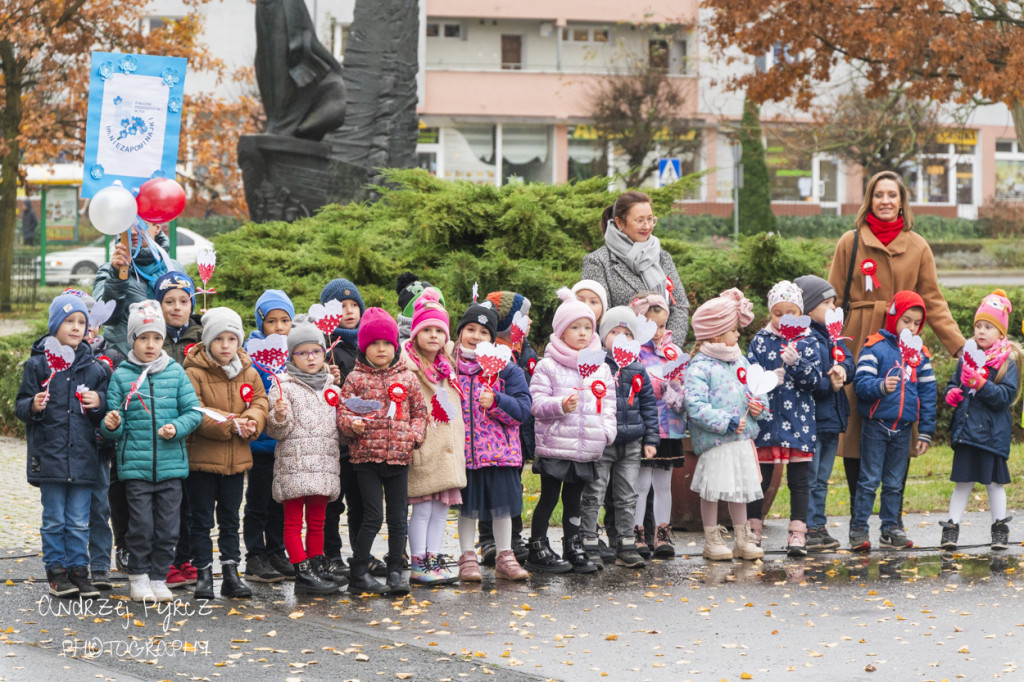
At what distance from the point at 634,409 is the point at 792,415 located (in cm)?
103

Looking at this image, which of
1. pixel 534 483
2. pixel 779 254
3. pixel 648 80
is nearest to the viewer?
pixel 534 483

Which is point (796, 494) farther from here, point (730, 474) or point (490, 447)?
point (490, 447)

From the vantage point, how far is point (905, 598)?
22.7ft

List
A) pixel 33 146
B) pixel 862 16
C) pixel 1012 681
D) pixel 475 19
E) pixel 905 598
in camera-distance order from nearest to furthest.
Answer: pixel 1012 681, pixel 905 598, pixel 862 16, pixel 33 146, pixel 475 19

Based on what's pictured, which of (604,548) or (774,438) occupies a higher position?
(774,438)

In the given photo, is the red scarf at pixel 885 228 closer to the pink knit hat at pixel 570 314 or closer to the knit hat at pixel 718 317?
the knit hat at pixel 718 317

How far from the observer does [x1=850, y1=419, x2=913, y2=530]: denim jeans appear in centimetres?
846

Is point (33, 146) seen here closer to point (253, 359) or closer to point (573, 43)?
point (253, 359)

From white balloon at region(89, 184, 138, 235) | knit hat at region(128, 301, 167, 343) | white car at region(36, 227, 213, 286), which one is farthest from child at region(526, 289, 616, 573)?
white car at region(36, 227, 213, 286)

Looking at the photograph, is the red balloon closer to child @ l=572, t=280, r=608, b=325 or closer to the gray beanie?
child @ l=572, t=280, r=608, b=325

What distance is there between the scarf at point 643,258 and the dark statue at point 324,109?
6918mm

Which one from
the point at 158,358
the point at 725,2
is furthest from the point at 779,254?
the point at 725,2

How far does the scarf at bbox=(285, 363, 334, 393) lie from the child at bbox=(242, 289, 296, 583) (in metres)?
0.17

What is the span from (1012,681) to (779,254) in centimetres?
723
